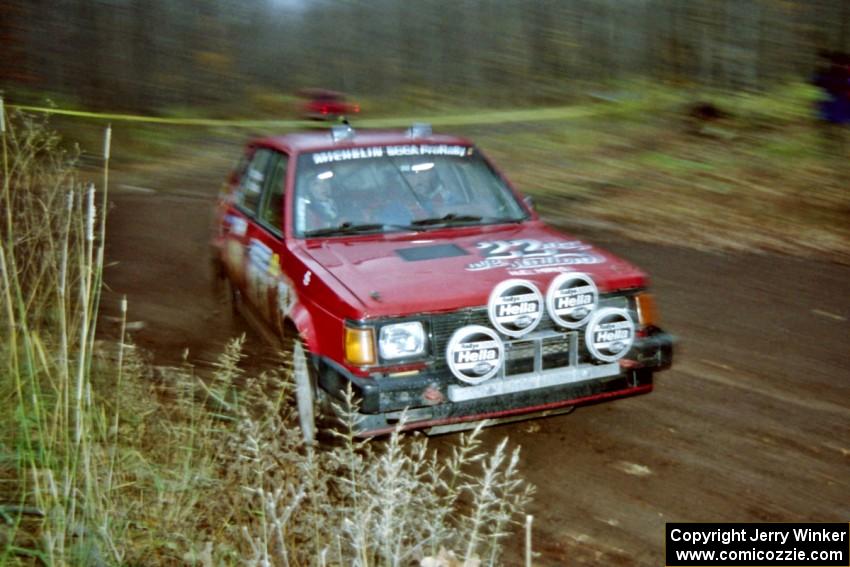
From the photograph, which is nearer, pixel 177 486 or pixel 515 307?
pixel 177 486

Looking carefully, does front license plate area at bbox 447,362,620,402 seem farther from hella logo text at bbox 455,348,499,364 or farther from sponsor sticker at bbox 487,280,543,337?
sponsor sticker at bbox 487,280,543,337

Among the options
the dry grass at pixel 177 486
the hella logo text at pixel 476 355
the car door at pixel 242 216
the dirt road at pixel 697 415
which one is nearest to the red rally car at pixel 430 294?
the hella logo text at pixel 476 355

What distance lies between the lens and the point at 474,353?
200 inches

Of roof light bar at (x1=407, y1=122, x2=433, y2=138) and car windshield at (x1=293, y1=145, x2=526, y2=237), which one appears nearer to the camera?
car windshield at (x1=293, y1=145, x2=526, y2=237)

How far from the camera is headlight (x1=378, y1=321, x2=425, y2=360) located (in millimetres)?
5109

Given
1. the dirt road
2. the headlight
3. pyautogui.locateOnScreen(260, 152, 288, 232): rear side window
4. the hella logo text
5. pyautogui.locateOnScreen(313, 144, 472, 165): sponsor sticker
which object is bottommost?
the dirt road

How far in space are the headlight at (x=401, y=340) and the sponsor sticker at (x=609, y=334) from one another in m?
0.88

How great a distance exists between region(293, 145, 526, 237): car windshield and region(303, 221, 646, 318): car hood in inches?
5.7

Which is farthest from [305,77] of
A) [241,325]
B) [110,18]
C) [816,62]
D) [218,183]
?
[241,325]

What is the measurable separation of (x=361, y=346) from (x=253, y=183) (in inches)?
96.3

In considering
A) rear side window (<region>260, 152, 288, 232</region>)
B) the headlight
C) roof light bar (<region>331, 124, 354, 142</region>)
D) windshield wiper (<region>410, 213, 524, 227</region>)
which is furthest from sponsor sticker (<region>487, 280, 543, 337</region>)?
roof light bar (<region>331, 124, 354, 142</region>)

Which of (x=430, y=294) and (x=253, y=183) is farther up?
(x=253, y=183)

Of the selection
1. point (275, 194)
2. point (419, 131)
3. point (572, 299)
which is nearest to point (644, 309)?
point (572, 299)

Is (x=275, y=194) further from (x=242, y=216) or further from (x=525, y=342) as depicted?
(x=525, y=342)
